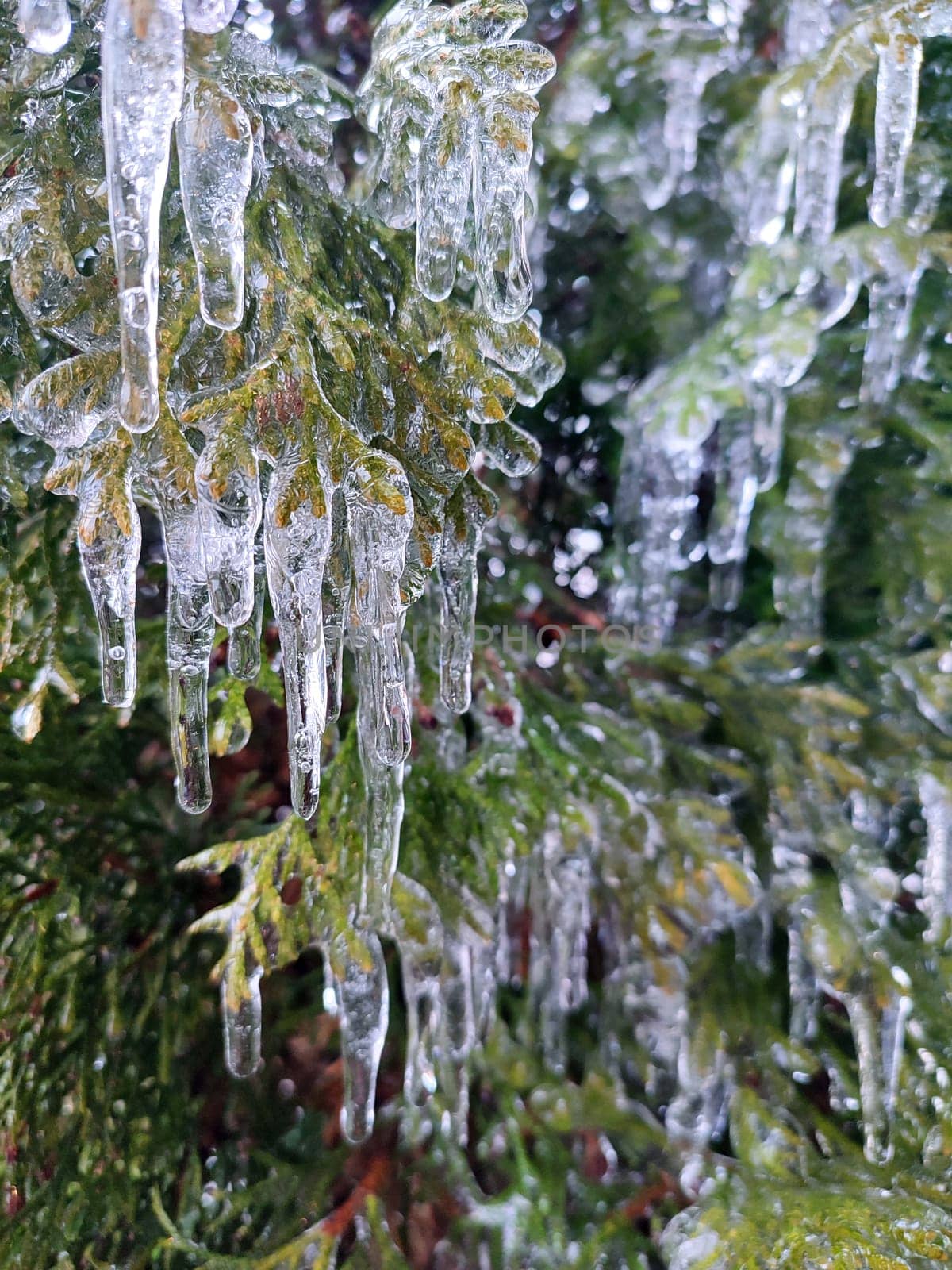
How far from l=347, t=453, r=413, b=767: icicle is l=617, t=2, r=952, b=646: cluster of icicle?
23.6 inches

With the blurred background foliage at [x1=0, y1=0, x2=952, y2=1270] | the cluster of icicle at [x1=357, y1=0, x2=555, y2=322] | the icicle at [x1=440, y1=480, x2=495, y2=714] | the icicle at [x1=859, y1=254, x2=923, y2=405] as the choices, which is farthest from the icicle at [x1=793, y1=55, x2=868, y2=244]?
the icicle at [x1=440, y1=480, x2=495, y2=714]

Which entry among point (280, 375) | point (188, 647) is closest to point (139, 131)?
point (280, 375)

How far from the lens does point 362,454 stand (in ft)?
2.47

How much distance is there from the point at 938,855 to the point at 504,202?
0.94m

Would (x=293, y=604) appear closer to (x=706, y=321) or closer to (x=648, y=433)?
(x=648, y=433)

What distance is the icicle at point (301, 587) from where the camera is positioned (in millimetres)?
729

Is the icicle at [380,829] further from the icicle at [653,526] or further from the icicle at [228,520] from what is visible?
the icicle at [653,526]

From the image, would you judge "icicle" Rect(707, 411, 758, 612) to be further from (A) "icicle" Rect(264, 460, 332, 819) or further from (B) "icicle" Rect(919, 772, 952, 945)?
(A) "icicle" Rect(264, 460, 332, 819)

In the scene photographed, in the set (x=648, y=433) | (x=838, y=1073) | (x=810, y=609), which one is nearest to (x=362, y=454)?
(x=648, y=433)

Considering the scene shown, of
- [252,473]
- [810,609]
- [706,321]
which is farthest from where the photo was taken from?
[706,321]

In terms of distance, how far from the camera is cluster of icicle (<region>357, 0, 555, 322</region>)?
2.60ft

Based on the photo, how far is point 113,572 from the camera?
784 millimetres

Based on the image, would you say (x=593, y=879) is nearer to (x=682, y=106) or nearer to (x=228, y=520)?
(x=228, y=520)

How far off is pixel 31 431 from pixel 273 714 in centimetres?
67
